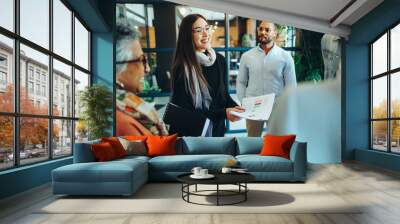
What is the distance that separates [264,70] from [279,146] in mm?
3081

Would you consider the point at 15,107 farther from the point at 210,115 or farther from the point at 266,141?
the point at 210,115

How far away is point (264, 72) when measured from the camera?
884 centimetres

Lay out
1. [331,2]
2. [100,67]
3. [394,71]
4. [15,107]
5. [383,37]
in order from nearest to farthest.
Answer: [15,107] < [331,2] < [394,71] < [383,37] < [100,67]

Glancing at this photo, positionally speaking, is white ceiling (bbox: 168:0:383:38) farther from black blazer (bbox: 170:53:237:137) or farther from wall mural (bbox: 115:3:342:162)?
black blazer (bbox: 170:53:237:137)

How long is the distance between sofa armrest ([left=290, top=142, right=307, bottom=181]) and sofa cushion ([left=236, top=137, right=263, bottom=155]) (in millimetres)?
823

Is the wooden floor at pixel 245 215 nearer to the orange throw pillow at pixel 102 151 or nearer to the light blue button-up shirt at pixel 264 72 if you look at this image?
the orange throw pillow at pixel 102 151

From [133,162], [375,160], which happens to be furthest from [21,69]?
[375,160]

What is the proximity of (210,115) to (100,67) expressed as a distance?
2845mm

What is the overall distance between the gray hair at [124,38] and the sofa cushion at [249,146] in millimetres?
3711

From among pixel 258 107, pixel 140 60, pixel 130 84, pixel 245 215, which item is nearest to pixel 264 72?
pixel 258 107

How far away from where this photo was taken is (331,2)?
720 centimetres

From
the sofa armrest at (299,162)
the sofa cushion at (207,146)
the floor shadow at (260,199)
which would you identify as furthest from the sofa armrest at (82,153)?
the sofa armrest at (299,162)

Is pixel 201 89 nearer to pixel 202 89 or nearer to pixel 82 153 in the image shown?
pixel 202 89

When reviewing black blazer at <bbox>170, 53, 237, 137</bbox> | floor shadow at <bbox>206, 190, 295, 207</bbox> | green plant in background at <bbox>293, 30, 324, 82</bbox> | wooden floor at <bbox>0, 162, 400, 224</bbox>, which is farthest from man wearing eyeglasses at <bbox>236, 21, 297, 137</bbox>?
floor shadow at <bbox>206, 190, 295, 207</bbox>
